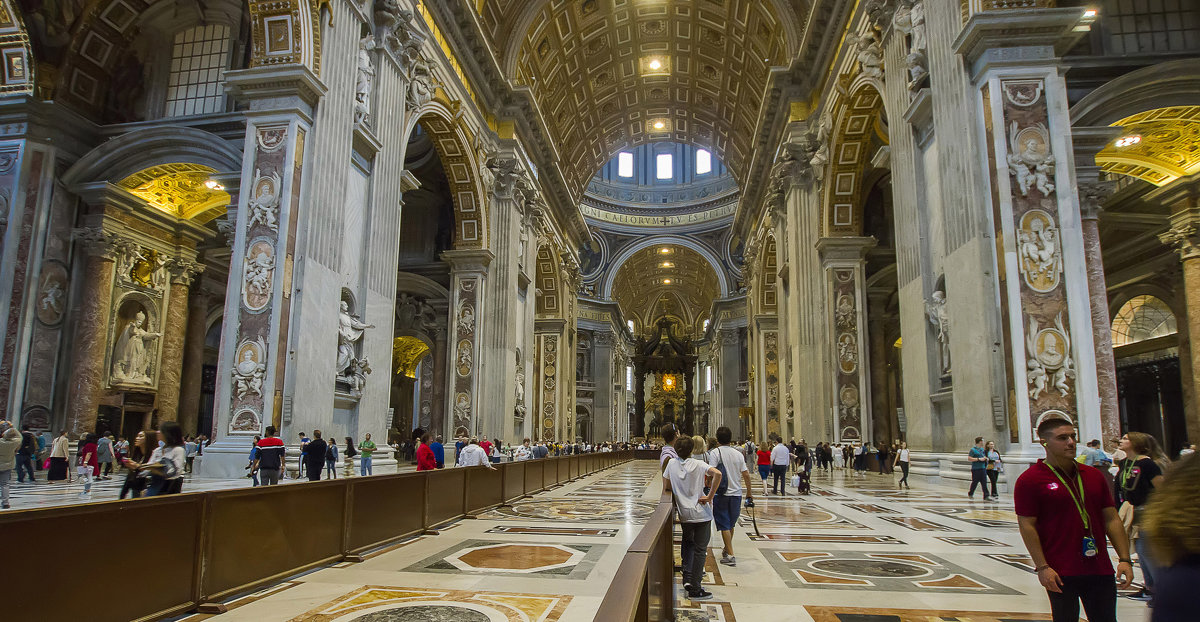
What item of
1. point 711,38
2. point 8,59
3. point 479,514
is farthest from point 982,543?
point 711,38

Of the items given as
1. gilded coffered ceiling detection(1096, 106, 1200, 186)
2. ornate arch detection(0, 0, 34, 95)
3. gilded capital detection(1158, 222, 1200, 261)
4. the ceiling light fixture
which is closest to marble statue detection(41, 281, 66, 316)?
ornate arch detection(0, 0, 34, 95)

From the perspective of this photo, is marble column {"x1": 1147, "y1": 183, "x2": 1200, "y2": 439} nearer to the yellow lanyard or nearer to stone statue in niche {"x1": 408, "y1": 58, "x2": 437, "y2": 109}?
stone statue in niche {"x1": 408, "y1": 58, "x2": 437, "y2": 109}

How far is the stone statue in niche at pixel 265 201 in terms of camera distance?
10133mm

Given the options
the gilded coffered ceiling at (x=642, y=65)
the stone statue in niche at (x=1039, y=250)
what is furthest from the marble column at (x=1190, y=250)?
the gilded coffered ceiling at (x=642, y=65)

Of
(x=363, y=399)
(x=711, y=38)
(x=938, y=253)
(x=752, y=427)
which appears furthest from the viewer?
(x=752, y=427)

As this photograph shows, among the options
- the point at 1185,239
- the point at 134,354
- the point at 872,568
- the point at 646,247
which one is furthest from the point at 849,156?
the point at 646,247

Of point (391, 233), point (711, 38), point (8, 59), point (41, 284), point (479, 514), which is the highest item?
point (711, 38)

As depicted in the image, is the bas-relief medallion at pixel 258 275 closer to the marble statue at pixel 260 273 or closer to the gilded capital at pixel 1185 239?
the marble statue at pixel 260 273

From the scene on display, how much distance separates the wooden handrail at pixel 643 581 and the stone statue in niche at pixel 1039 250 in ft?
25.1

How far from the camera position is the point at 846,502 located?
9.81 m

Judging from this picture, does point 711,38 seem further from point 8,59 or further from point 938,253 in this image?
point 8,59

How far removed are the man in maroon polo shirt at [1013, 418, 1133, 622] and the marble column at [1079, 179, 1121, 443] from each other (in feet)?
36.9

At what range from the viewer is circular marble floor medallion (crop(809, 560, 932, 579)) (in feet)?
16.0

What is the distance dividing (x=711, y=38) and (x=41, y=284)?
70.4ft
